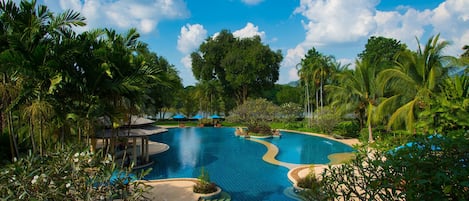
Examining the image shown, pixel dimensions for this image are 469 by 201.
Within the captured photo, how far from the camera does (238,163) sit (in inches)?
602

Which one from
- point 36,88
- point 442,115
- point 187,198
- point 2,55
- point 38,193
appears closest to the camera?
point 38,193

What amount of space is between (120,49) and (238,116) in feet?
67.7

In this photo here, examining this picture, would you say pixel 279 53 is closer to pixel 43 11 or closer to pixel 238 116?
pixel 238 116

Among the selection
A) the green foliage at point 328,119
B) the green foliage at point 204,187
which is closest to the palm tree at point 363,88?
the green foliage at point 328,119

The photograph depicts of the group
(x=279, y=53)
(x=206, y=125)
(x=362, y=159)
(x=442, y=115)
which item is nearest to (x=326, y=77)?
(x=279, y=53)

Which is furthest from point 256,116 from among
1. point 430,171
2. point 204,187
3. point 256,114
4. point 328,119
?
point 430,171

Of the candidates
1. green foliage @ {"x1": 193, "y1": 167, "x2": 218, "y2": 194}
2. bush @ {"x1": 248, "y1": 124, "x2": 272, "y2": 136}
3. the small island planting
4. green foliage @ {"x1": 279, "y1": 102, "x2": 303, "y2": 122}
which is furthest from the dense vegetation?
green foliage @ {"x1": 279, "y1": 102, "x2": 303, "y2": 122}

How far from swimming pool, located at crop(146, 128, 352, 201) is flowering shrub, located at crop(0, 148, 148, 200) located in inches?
259

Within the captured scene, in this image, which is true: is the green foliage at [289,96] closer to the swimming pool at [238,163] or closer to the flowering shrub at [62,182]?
the swimming pool at [238,163]

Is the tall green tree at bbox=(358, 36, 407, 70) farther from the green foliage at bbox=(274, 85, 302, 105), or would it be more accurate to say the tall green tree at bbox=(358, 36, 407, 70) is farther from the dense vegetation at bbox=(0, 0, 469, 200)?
the dense vegetation at bbox=(0, 0, 469, 200)

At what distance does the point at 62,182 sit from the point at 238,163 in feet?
39.4

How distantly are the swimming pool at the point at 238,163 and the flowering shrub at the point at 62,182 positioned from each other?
6.57 metres

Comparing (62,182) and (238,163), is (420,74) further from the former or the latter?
(62,182)

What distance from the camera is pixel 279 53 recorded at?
37188mm
